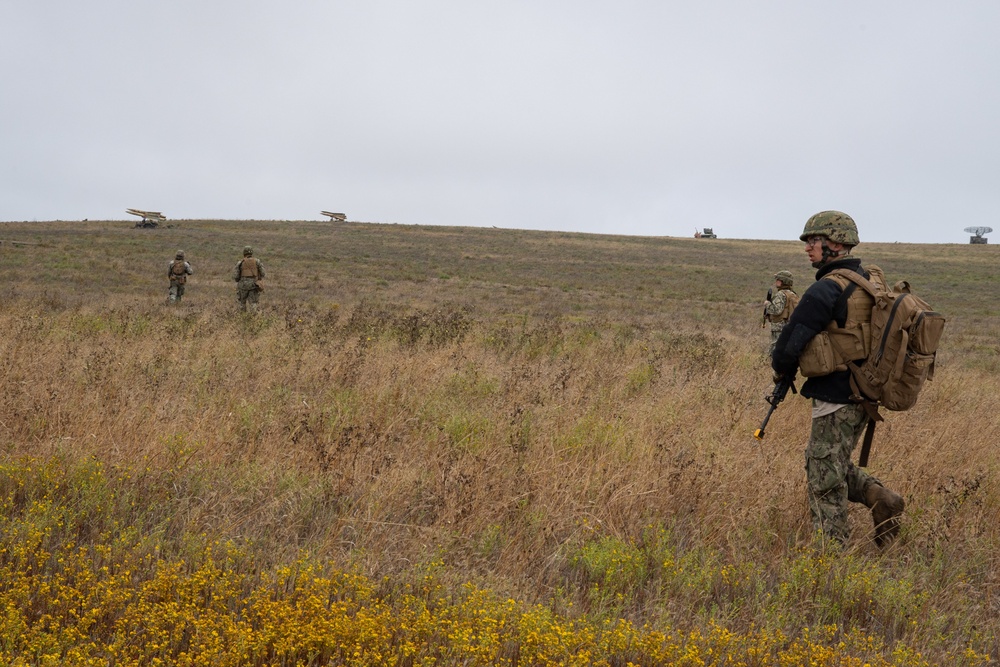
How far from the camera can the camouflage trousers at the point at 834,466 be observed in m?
4.06

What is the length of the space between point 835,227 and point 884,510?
5.67 ft

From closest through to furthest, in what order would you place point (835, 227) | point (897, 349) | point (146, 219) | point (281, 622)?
point (281, 622), point (897, 349), point (835, 227), point (146, 219)

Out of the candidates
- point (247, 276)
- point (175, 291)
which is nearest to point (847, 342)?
point (247, 276)

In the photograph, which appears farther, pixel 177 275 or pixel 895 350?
pixel 177 275

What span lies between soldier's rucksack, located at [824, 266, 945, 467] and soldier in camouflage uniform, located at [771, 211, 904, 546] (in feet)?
0.22

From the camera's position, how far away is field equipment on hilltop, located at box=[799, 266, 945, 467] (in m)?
3.83

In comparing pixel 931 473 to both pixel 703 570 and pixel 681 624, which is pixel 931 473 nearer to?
pixel 703 570

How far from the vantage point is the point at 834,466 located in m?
4.05

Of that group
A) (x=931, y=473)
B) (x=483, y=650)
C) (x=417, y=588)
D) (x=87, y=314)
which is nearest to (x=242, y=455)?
(x=417, y=588)

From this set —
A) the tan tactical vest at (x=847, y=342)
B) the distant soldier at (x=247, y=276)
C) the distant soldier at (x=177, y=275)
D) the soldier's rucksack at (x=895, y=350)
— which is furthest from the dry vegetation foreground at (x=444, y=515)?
the distant soldier at (x=177, y=275)

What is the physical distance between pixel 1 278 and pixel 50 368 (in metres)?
16.9

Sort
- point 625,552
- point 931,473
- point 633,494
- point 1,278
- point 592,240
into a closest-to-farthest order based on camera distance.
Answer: point 625,552 → point 633,494 → point 931,473 → point 1,278 → point 592,240

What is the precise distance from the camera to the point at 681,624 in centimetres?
321

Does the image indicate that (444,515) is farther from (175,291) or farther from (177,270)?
(175,291)
